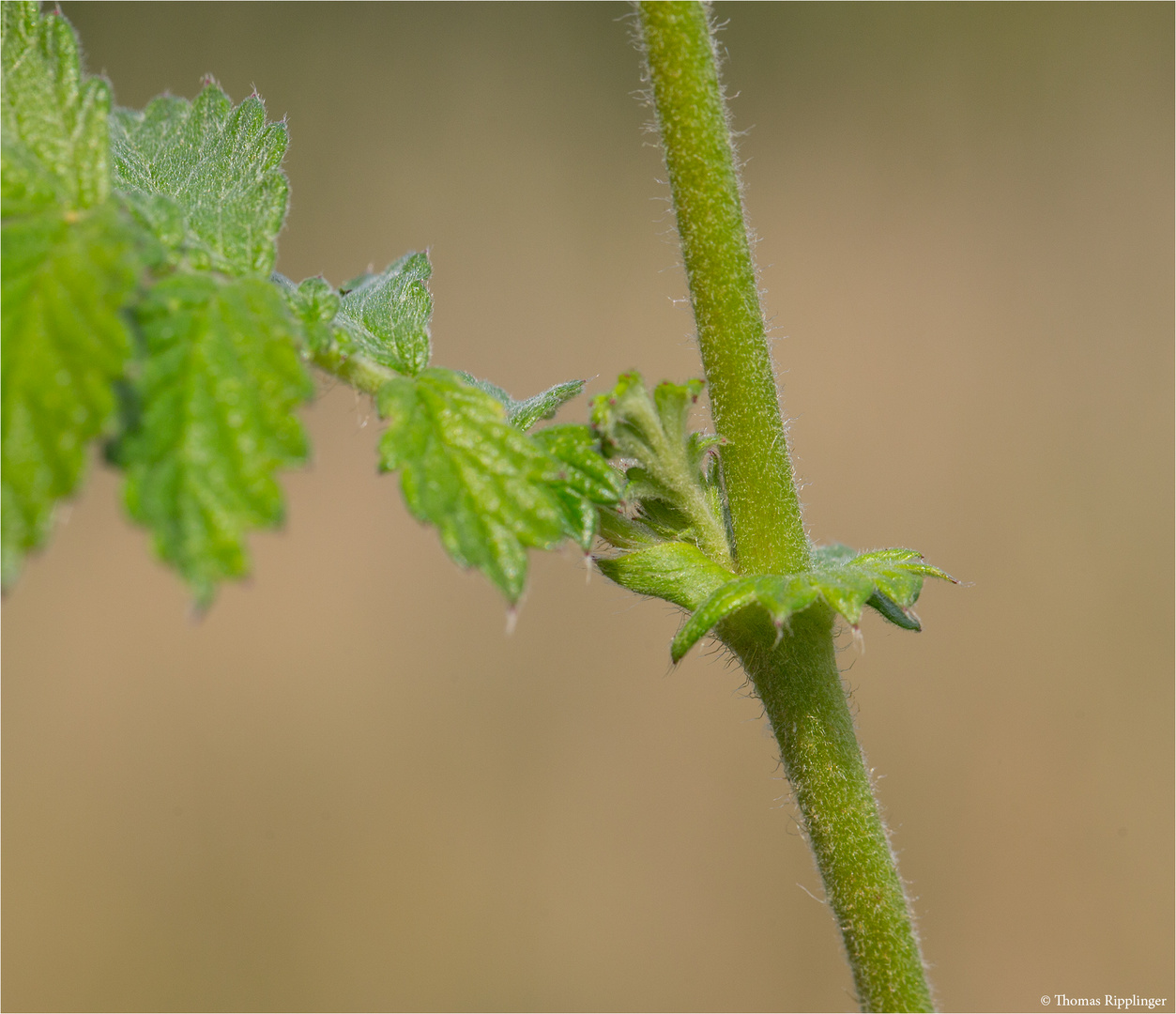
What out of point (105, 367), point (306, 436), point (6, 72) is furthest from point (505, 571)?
point (6, 72)

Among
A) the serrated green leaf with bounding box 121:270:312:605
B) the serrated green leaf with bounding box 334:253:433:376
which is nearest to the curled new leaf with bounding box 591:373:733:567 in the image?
the serrated green leaf with bounding box 334:253:433:376

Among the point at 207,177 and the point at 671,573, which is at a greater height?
the point at 207,177

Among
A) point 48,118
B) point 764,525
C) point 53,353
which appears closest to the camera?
point 53,353

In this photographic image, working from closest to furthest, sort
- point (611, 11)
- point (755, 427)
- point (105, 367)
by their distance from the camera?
point (105, 367), point (755, 427), point (611, 11)

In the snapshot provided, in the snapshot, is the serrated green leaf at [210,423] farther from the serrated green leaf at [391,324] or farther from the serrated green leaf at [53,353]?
the serrated green leaf at [391,324]

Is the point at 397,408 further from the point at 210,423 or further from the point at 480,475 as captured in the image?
the point at 210,423

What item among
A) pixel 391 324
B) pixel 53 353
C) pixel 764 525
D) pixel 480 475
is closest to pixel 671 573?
pixel 764 525

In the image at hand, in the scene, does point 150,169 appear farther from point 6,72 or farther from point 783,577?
point 783,577
